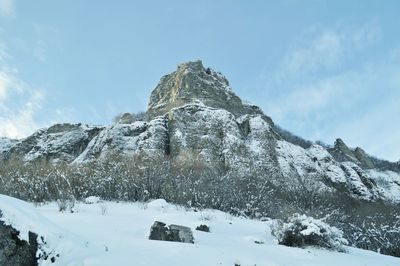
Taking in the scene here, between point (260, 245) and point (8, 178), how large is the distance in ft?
44.3

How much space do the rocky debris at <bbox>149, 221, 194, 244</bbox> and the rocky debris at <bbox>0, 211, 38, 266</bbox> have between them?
131 inches

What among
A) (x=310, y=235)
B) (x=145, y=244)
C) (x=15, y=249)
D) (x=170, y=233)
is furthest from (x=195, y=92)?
(x=15, y=249)

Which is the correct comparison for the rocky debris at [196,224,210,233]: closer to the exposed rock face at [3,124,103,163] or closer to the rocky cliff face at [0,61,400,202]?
the rocky cliff face at [0,61,400,202]

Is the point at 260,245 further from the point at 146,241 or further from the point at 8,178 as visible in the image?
the point at 8,178

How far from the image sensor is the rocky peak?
1769 inches

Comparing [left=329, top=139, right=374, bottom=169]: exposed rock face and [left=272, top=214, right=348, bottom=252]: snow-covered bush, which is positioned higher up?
[left=329, top=139, right=374, bottom=169]: exposed rock face

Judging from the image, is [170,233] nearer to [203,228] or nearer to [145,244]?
[145,244]

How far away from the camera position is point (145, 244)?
8406mm

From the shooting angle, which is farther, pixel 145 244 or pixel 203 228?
pixel 203 228

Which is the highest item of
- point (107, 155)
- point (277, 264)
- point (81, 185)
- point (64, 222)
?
point (107, 155)

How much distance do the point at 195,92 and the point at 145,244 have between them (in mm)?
38046

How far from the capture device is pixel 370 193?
35.4 metres

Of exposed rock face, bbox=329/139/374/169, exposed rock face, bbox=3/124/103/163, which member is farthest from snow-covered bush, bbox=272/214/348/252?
exposed rock face, bbox=329/139/374/169

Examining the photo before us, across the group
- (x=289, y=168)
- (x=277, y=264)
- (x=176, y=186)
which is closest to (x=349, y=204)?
(x=289, y=168)
